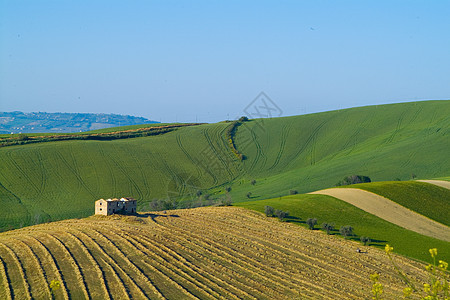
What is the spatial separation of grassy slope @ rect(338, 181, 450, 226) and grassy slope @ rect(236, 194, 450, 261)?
6.27 m

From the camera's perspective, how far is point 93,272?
33.0m

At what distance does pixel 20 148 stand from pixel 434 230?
71.5 metres

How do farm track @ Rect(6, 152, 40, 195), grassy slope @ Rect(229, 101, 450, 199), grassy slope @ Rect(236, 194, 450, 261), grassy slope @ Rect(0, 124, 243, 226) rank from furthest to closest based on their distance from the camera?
grassy slope @ Rect(229, 101, 450, 199) < farm track @ Rect(6, 152, 40, 195) < grassy slope @ Rect(0, 124, 243, 226) < grassy slope @ Rect(236, 194, 450, 261)

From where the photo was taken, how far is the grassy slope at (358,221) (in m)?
47.7

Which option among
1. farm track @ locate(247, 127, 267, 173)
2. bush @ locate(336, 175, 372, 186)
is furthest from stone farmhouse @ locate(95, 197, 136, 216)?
farm track @ locate(247, 127, 267, 173)

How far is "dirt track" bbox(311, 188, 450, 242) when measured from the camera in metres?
53.8

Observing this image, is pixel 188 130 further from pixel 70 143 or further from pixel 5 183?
pixel 5 183

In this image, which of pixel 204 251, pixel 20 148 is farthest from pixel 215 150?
pixel 204 251

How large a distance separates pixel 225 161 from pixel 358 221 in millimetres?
49379

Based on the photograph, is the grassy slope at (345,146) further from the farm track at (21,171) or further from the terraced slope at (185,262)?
the farm track at (21,171)

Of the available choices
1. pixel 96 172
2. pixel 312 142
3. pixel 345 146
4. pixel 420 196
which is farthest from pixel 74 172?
pixel 345 146

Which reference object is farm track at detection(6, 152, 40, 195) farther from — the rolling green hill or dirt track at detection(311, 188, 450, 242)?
dirt track at detection(311, 188, 450, 242)

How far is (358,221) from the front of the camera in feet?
182

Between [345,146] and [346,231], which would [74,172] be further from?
[345,146]
